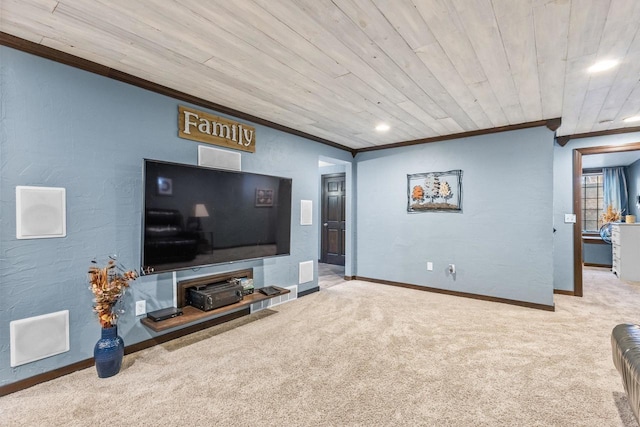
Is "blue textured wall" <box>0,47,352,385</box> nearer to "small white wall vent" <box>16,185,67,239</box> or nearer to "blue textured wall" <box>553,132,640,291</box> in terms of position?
"small white wall vent" <box>16,185,67,239</box>

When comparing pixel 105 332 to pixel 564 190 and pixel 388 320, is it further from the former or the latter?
pixel 564 190

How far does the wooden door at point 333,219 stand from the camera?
6.94 meters

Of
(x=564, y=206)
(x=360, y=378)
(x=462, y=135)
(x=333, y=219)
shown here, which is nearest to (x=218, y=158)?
(x=360, y=378)

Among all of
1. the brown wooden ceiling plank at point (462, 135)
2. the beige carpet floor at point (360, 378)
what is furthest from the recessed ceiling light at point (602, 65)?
the beige carpet floor at point (360, 378)

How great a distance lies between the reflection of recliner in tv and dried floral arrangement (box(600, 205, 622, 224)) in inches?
336

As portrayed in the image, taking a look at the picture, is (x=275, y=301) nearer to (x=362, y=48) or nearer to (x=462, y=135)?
(x=362, y=48)

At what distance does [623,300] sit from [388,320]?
3435 millimetres

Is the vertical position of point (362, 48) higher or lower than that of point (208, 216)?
higher

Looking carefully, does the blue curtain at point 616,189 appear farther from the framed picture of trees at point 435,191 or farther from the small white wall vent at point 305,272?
the small white wall vent at point 305,272

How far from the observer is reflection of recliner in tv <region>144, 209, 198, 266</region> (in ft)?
8.02

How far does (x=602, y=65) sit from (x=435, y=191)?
2394 millimetres

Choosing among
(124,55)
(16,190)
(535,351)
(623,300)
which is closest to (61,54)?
(124,55)

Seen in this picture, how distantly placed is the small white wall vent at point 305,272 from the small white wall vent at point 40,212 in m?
2.66

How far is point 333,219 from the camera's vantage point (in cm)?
707
